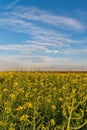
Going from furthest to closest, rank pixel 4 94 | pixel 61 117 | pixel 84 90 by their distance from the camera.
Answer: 1. pixel 84 90
2. pixel 4 94
3. pixel 61 117

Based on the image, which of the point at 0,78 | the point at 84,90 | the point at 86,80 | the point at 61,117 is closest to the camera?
the point at 61,117

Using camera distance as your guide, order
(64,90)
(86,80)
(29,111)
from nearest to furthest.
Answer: (29,111), (64,90), (86,80)

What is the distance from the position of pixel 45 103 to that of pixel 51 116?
358mm

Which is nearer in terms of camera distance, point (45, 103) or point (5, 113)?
point (5, 113)

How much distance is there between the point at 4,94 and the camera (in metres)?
8.89

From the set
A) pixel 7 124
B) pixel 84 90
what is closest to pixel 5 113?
pixel 7 124

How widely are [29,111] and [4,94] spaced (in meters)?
1.81

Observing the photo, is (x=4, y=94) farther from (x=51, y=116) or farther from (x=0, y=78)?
(x=0, y=78)

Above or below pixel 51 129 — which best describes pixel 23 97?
above

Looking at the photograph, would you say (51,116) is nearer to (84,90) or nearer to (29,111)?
(29,111)

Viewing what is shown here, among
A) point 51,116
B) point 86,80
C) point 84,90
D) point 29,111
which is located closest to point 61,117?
point 51,116

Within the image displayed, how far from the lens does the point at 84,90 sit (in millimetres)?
10500

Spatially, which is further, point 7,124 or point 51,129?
point 51,129

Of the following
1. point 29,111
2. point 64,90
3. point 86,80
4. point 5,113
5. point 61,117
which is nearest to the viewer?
point 5,113
